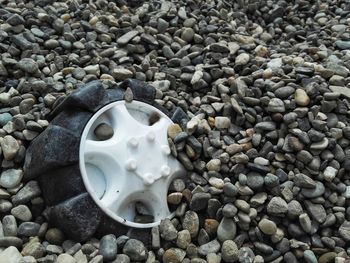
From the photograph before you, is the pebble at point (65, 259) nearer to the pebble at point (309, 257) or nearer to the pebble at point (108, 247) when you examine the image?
the pebble at point (108, 247)

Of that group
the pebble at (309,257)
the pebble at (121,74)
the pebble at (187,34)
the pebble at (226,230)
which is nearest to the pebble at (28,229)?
the pebble at (226,230)

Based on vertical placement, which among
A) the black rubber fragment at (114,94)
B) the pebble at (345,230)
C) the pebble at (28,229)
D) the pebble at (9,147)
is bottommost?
the pebble at (28,229)

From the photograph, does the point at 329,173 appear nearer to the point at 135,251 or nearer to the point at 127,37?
the point at 135,251

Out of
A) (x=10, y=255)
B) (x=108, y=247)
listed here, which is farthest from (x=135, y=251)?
(x=10, y=255)

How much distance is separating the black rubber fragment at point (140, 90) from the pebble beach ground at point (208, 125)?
2.1 inches

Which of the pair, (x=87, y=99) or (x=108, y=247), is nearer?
(x=108, y=247)

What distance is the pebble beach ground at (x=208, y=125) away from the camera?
1.27m

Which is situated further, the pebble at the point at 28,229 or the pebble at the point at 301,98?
the pebble at the point at 301,98

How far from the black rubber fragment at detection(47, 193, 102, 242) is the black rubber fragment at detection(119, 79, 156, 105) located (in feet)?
1.17

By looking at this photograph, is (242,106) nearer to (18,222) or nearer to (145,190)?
(145,190)

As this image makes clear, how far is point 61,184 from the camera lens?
50.0 inches

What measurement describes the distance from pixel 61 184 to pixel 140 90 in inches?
14.7

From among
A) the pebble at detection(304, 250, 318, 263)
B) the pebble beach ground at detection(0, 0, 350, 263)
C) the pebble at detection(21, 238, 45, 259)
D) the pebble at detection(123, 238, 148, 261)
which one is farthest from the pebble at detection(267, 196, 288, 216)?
the pebble at detection(21, 238, 45, 259)

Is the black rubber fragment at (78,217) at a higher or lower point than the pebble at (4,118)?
lower
